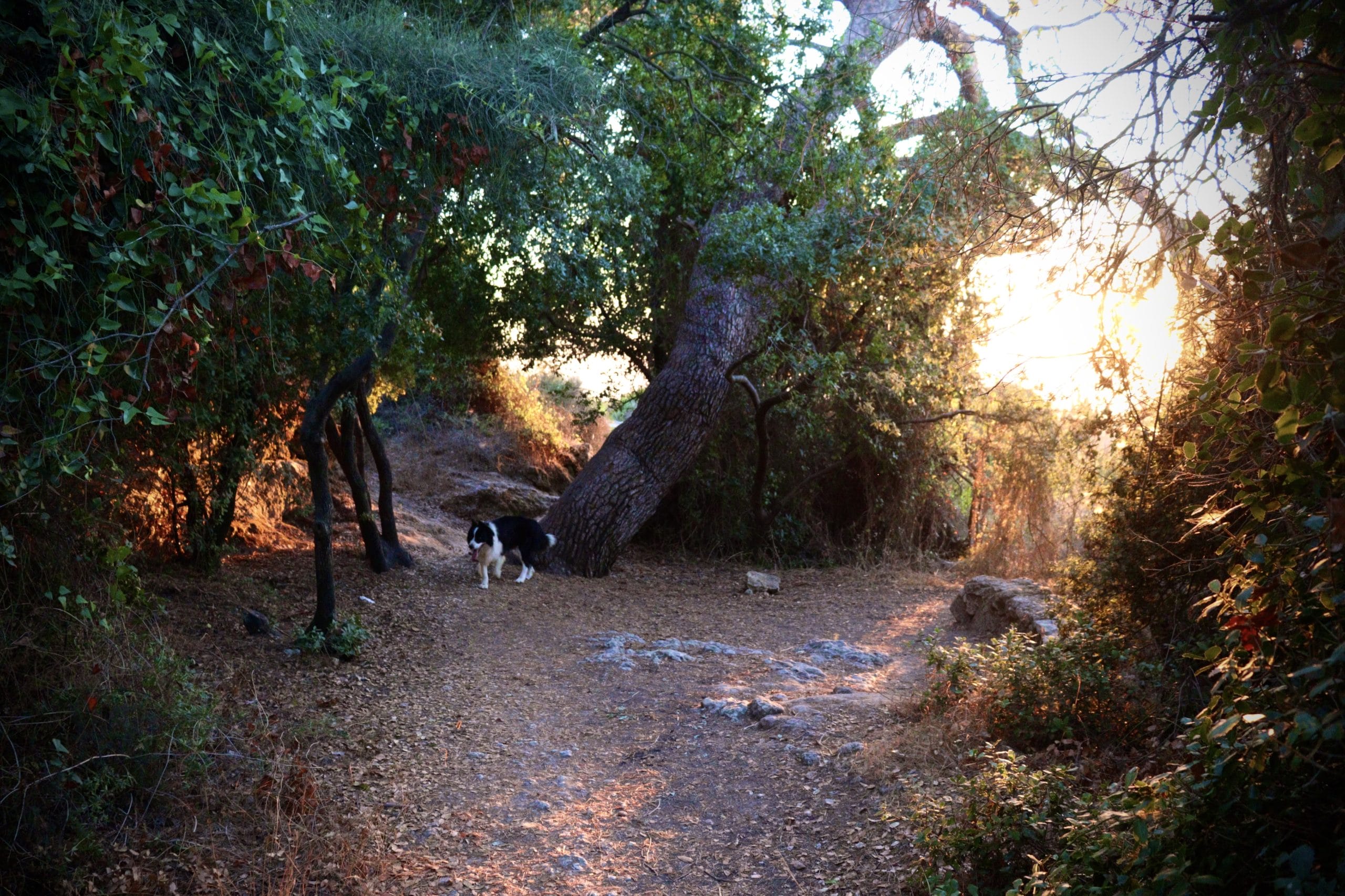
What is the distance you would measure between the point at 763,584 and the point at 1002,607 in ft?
11.7

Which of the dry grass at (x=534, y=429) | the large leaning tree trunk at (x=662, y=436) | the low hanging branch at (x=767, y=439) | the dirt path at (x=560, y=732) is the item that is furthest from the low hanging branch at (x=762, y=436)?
the dry grass at (x=534, y=429)

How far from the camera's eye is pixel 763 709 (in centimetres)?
596

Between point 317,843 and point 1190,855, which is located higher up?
point 1190,855

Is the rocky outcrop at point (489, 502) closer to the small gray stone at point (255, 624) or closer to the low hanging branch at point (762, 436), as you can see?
the low hanging branch at point (762, 436)

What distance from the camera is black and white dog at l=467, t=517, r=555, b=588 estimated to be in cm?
938

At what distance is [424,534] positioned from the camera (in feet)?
37.1

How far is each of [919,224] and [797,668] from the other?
11.6 feet

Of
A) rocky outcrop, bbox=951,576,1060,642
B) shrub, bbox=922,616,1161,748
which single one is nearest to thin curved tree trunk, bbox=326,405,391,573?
shrub, bbox=922,616,1161,748

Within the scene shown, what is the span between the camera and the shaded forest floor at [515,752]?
13.1 feet

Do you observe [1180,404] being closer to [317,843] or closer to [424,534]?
[317,843]

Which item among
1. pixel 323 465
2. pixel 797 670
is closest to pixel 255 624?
pixel 323 465

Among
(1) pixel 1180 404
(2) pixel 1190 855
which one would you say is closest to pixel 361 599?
(1) pixel 1180 404

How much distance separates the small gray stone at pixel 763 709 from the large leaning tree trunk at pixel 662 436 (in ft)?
16.7

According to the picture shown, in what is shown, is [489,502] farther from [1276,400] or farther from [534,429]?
[1276,400]
